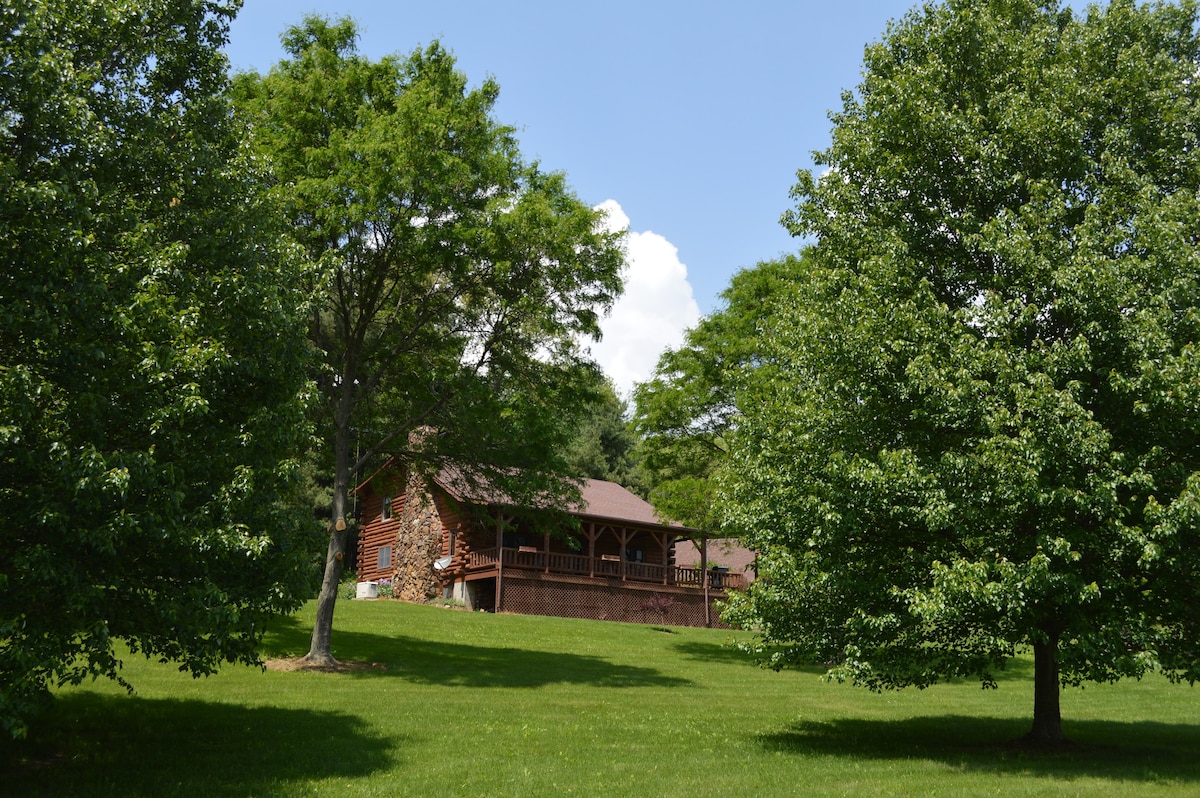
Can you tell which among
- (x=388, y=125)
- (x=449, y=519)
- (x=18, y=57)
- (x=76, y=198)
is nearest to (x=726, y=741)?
(x=76, y=198)

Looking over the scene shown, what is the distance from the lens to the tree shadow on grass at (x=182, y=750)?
32.6 ft

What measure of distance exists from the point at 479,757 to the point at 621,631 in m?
20.4

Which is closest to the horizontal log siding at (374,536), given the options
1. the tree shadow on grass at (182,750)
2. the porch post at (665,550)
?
the porch post at (665,550)

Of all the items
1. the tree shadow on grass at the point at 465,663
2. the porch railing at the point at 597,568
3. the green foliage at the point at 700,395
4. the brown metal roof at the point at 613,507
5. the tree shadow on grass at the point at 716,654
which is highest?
the green foliage at the point at 700,395

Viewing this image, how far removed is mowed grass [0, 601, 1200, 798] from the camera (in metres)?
10.7

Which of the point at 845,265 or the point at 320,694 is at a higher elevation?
the point at 845,265

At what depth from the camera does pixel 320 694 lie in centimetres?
1645

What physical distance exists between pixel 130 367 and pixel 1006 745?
13.9 m

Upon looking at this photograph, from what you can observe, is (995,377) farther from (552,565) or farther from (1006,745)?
(552,565)

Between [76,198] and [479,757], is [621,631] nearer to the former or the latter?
[479,757]

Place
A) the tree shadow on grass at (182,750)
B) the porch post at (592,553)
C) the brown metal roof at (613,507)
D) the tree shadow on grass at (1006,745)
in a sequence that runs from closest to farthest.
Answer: the tree shadow on grass at (182,750) → the tree shadow on grass at (1006,745) → the porch post at (592,553) → the brown metal roof at (613,507)

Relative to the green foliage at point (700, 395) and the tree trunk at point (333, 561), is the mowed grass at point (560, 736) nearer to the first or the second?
the tree trunk at point (333, 561)

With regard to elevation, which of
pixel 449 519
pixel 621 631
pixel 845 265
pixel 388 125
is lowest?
pixel 621 631

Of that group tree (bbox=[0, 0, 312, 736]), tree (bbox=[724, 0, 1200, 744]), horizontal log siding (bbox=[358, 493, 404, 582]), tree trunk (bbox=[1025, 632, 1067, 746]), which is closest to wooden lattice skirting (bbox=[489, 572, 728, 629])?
horizontal log siding (bbox=[358, 493, 404, 582])
